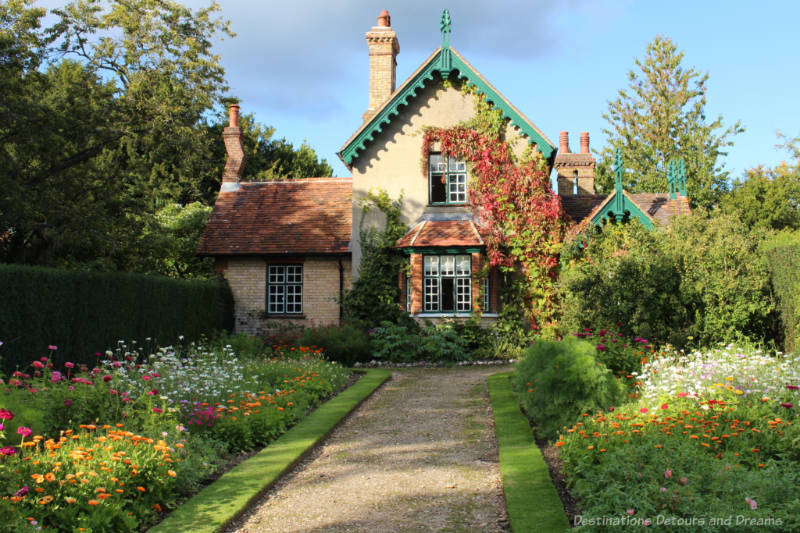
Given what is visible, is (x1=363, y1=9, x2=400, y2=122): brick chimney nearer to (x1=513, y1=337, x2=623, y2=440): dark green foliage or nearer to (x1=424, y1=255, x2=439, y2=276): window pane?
(x1=424, y1=255, x2=439, y2=276): window pane

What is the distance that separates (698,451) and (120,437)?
543 centimetres

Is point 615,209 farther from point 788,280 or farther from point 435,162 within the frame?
point 788,280

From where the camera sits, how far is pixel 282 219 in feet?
75.3

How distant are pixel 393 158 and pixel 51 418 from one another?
14.9 m

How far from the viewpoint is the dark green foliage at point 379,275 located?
20.1m

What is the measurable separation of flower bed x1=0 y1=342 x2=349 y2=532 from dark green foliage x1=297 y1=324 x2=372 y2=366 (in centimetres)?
635

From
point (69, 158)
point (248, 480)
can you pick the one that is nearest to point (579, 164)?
point (69, 158)

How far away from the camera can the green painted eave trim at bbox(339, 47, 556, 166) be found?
65.5 feet

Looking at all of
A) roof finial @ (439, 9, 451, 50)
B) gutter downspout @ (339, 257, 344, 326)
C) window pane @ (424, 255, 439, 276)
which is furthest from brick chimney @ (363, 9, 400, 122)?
window pane @ (424, 255, 439, 276)

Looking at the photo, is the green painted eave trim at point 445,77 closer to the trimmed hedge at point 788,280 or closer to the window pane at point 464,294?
the window pane at point 464,294

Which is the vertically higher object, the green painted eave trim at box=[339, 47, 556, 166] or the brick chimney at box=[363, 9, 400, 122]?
the brick chimney at box=[363, 9, 400, 122]

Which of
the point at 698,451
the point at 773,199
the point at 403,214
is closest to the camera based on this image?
the point at 698,451

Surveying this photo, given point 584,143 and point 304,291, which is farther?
point 584,143

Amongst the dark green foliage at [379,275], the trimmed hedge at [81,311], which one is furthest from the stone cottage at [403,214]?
the trimmed hedge at [81,311]
